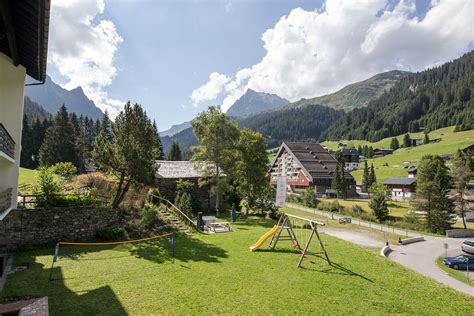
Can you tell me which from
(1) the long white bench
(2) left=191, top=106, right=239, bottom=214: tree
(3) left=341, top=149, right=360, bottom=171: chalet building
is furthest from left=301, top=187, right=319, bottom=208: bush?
(3) left=341, top=149, right=360, bottom=171: chalet building

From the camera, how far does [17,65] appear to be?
1318cm

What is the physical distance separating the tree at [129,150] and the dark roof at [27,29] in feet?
26.0

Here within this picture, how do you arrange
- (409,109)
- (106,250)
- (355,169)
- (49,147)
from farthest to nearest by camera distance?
(409,109) < (355,169) < (49,147) < (106,250)

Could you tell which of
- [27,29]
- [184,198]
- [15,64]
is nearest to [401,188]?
[184,198]

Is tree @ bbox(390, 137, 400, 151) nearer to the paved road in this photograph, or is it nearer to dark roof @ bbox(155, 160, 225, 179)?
the paved road

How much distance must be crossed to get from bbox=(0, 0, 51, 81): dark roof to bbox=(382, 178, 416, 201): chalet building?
85.6 m

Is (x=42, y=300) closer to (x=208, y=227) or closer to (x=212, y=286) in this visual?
(x=212, y=286)

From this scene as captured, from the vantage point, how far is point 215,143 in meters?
30.6

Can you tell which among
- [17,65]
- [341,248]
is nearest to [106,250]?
[17,65]

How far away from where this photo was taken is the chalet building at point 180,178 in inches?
1213

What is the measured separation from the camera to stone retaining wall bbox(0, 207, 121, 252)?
15.8 meters

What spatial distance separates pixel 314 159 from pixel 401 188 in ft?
90.0

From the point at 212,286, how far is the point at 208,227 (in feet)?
39.8

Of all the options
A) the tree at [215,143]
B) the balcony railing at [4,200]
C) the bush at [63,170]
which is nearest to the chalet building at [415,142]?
the tree at [215,143]
